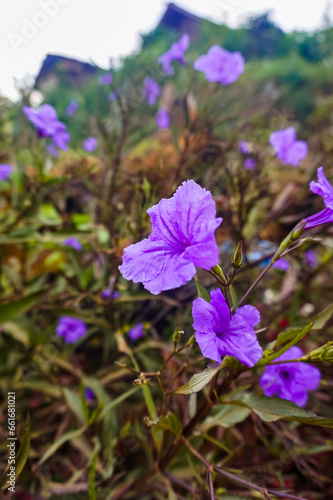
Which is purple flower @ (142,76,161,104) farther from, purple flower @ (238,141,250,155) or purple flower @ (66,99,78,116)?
purple flower @ (238,141,250,155)

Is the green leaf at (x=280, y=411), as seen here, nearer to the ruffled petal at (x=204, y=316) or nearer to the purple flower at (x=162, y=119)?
the ruffled petal at (x=204, y=316)

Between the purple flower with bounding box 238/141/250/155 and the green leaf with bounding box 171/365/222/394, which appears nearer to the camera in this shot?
the green leaf with bounding box 171/365/222/394

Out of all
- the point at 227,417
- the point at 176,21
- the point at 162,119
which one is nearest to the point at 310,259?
the point at 227,417

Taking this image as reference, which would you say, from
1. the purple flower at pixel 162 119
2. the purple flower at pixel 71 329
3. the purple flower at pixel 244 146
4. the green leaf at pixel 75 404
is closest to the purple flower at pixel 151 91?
the purple flower at pixel 162 119

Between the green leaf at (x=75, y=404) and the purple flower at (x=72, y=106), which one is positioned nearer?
the green leaf at (x=75, y=404)

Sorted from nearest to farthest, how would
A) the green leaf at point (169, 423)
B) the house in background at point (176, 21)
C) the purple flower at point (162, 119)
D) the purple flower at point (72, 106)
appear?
the green leaf at point (169, 423)
the purple flower at point (72, 106)
the purple flower at point (162, 119)
the house in background at point (176, 21)

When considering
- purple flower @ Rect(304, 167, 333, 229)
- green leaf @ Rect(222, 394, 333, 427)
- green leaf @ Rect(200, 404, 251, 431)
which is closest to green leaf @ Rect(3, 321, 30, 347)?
green leaf @ Rect(200, 404, 251, 431)

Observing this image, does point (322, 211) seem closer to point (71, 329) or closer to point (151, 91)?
point (71, 329)
